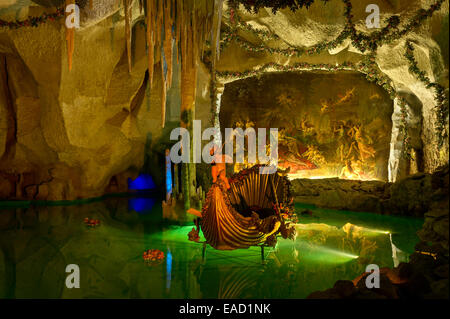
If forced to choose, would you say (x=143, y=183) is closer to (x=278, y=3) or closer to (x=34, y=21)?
(x=34, y=21)

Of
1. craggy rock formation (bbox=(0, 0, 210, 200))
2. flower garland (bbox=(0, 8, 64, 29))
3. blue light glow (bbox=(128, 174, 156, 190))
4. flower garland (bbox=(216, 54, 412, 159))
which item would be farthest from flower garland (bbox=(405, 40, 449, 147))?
blue light glow (bbox=(128, 174, 156, 190))

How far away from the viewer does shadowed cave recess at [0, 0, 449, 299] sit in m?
3.92

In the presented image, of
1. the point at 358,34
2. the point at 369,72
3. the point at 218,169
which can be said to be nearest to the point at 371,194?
the point at 369,72

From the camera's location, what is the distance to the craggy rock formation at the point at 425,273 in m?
2.58

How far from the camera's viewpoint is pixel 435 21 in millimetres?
5883

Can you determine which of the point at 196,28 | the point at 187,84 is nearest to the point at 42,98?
the point at 187,84

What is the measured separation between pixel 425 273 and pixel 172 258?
2876 mm

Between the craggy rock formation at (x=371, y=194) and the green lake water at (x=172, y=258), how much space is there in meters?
0.50

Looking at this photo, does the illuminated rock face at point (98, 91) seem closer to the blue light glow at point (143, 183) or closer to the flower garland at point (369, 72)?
the flower garland at point (369, 72)

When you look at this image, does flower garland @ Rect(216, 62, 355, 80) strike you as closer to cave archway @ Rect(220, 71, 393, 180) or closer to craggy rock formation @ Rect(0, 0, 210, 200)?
craggy rock formation @ Rect(0, 0, 210, 200)

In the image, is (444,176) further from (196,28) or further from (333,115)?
(333,115)

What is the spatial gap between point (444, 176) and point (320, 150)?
319 inches

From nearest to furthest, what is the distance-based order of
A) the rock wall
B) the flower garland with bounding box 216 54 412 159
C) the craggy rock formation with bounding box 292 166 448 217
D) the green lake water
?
the green lake water, the rock wall, the craggy rock formation with bounding box 292 166 448 217, the flower garland with bounding box 216 54 412 159

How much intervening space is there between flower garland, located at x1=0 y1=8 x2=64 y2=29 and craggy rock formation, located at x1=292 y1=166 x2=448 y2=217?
5.82m
